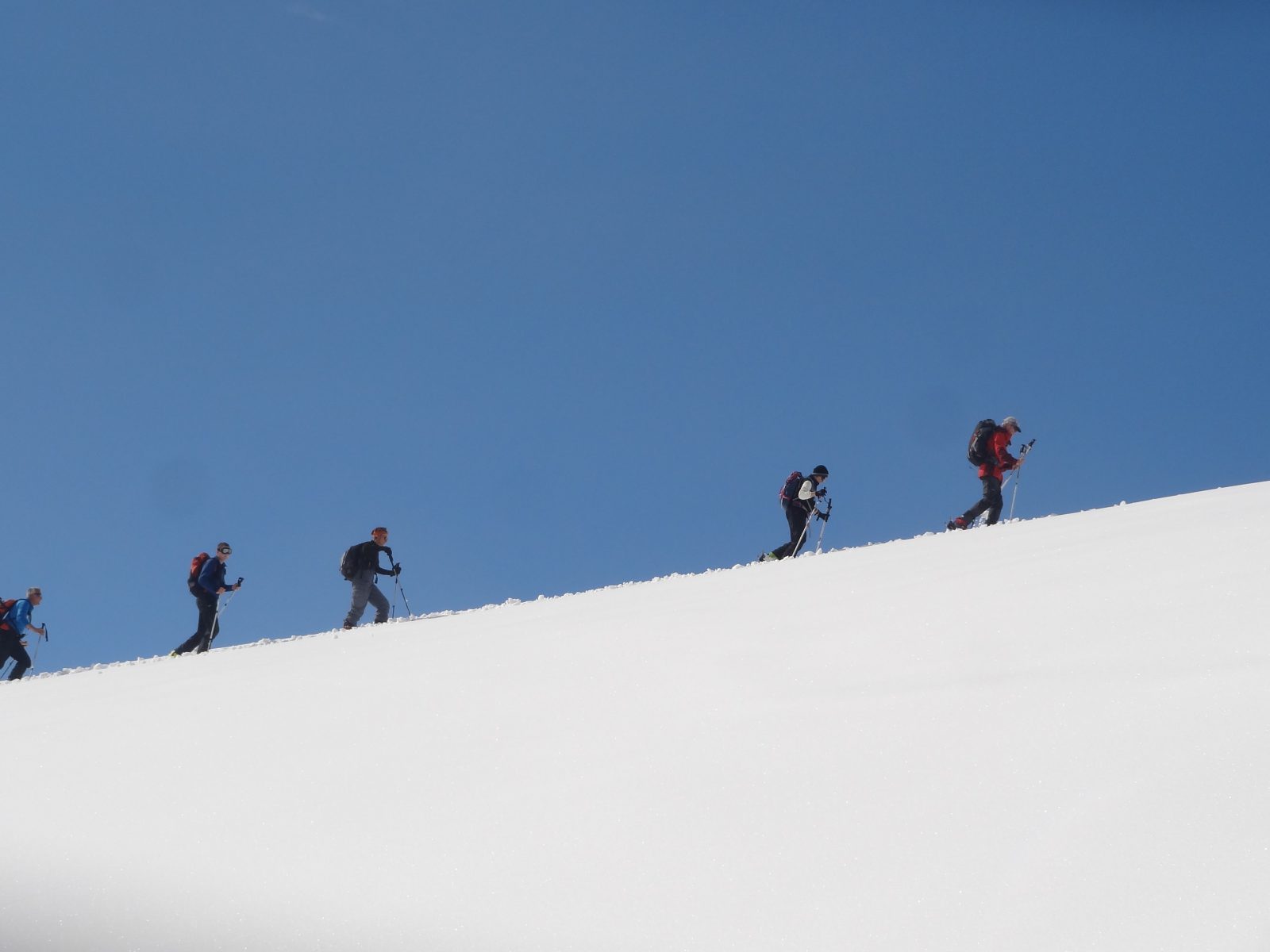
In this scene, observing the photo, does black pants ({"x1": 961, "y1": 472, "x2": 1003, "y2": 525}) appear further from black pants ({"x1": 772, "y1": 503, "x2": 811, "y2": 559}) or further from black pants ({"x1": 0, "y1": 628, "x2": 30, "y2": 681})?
black pants ({"x1": 0, "y1": 628, "x2": 30, "y2": 681})

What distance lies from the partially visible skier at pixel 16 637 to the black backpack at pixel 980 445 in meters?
12.5

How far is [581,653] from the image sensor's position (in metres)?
6.14

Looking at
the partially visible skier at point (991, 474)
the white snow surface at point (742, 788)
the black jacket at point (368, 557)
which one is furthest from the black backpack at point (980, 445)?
the black jacket at point (368, 557)

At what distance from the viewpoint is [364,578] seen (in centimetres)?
1295

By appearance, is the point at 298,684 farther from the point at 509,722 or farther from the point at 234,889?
the point at 234,889

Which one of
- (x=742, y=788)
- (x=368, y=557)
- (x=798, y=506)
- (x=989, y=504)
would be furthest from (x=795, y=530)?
(x=742, y=788)

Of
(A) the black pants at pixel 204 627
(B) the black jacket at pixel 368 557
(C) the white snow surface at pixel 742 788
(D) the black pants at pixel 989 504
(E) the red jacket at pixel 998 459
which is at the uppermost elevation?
(E) the red jacket at pixel 998 459

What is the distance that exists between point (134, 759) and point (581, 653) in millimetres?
2423

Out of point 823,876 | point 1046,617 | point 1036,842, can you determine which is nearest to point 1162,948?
point 1036,842

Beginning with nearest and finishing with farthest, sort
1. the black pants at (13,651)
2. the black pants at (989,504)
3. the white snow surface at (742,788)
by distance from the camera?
the white snow surface at (742,788), the black pants at (989,504), the black pants at (13,651)

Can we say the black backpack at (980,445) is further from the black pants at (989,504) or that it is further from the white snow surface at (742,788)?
the white snow surface at (742,788)

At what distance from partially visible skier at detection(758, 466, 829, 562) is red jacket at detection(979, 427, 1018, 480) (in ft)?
6.92

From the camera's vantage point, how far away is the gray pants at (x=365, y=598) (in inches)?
505

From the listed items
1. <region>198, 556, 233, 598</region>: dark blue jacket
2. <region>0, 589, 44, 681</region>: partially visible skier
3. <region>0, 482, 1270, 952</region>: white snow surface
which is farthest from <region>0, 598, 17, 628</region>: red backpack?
<region>0, 482, 1270, 952</region>: white snow surface
